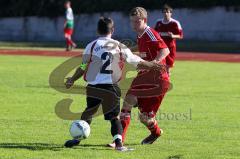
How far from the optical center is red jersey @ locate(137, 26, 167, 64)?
9781mm

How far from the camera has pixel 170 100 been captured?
1522cm

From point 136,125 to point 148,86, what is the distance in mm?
1973

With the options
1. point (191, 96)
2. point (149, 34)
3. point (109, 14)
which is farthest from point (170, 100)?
point (109, 14)

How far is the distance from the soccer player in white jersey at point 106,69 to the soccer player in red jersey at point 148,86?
0.49m

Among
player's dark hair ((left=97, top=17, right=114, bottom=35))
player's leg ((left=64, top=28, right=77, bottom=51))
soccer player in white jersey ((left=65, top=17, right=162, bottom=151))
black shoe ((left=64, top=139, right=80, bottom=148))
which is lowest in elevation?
player's leg ((left=64, top=28, right=77, bottom=51))

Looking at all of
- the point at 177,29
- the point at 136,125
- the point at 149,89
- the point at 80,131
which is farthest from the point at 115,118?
the point at 177,29

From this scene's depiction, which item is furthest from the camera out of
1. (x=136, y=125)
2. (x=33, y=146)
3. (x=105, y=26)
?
(x=136, y=125)

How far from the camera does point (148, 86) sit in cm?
987

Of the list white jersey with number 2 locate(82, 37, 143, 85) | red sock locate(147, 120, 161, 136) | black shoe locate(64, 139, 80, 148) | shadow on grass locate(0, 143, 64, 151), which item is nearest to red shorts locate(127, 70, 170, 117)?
red sock locate(147, 120, 161, 136)

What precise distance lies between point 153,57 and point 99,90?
1.06 m

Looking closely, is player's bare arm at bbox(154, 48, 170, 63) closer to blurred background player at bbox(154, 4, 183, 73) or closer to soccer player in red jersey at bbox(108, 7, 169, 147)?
soccer player in red jersey at bbox(108, 7, 169, 147)

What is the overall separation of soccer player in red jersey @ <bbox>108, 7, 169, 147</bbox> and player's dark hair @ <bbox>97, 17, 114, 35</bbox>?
64 centimetres

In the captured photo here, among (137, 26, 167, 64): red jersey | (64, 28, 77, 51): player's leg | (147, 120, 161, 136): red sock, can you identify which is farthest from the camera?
(64, 28, 77, 51): player's leg

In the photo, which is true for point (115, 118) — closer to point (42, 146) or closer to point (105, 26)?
point (42, 146)
